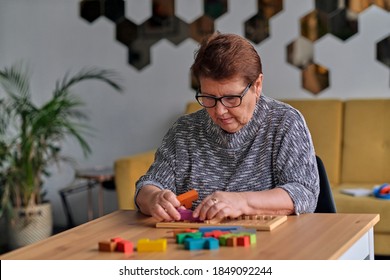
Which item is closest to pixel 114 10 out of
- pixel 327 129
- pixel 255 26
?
pixel 255 26

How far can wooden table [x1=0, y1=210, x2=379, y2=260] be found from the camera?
5.65 feet

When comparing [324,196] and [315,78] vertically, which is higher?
[315,78]

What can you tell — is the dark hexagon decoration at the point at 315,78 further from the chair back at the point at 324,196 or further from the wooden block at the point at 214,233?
the wooden block at the point at 214,233

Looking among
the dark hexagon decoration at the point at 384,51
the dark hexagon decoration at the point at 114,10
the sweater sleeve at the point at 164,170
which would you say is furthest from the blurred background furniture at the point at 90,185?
the sweater sleeve at the point at 164,170

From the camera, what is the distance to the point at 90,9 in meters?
5.47

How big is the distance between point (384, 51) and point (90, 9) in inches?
78.0

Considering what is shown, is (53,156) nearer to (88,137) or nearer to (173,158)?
(88,137)

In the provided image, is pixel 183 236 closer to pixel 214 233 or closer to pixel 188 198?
pixel 214 233

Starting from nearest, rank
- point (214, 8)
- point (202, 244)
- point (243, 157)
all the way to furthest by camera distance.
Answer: point (202, 244), point (243, 157), point (214, 8)

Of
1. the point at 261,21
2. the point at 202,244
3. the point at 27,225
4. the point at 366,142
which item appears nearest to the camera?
the point at 202,244

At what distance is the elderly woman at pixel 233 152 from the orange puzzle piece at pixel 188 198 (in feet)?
0.12

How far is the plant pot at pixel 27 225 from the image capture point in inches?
195

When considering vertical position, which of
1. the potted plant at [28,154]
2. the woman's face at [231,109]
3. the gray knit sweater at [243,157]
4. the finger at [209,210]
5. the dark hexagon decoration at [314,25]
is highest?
the dark hexagon decoration at [314,25]
